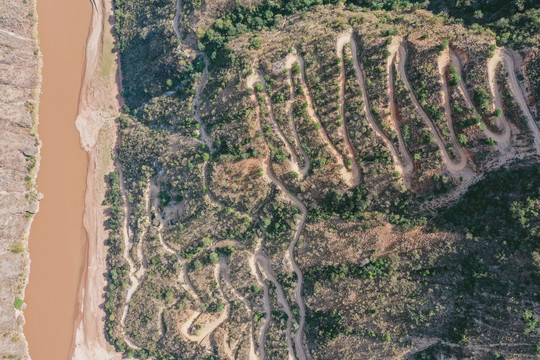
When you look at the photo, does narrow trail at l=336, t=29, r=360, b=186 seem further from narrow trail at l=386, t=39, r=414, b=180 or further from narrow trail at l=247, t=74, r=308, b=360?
narrow trail at l=247, t=74, r=308, b=360

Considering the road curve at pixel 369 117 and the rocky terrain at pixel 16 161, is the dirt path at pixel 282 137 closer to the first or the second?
the road curve at pixel 369 117

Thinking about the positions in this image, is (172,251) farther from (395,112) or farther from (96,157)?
(395,112)

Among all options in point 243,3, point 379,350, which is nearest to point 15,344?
point 379,350

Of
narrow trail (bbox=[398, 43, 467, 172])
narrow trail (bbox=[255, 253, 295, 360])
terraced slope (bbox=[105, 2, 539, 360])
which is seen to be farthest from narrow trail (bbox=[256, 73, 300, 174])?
narrow trail (bbox=[398, 43, 467, 172])

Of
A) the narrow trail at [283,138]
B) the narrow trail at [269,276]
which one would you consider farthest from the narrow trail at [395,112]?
the narrow trail at [269,276]

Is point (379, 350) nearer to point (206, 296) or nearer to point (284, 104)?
point (206, 296)
